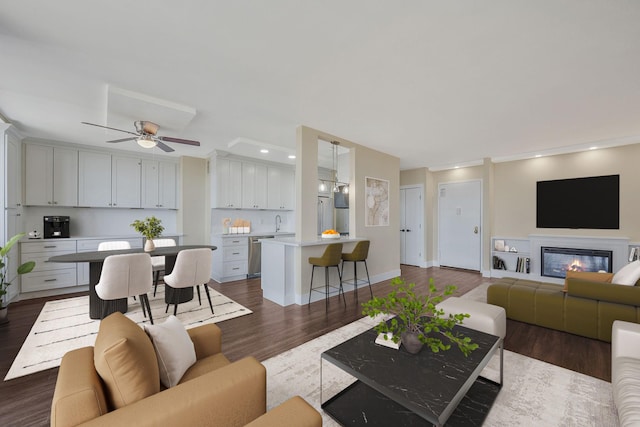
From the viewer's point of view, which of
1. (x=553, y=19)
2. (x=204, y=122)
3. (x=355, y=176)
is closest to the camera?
(x=553, y=19)

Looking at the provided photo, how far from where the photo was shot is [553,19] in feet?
5.98

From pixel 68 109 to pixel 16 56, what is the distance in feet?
4.18

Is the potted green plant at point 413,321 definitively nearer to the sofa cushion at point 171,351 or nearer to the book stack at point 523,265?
the sofa cushion at point 171,351

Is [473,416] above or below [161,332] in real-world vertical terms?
below

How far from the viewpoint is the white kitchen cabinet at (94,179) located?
483 centimetres

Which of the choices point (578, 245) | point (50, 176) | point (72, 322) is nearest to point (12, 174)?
point (50, 176)

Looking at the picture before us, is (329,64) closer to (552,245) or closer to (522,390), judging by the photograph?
(522,390)

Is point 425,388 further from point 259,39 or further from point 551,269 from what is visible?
point 551,269

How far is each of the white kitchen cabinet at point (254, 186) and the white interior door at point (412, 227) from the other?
3.84m

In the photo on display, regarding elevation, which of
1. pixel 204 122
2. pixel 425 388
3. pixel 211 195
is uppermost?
pixel 204 122

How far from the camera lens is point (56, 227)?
14.9 feet

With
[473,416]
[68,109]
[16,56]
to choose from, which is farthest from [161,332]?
[68,109]

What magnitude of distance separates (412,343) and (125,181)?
591 centimetres

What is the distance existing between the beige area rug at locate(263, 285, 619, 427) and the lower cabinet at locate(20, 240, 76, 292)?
4.41 m
